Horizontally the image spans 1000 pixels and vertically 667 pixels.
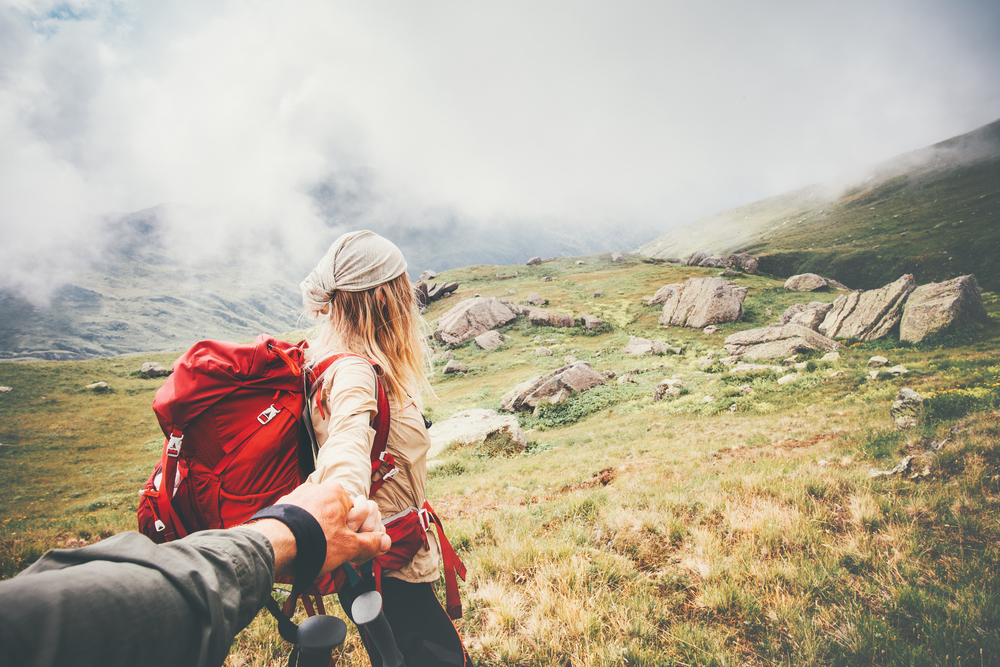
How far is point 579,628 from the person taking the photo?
3264 mm

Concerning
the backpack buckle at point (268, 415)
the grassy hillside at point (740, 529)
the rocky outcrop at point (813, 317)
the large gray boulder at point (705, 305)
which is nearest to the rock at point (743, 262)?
the large gray boulder at point (705, 305)

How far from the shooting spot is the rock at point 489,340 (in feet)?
106

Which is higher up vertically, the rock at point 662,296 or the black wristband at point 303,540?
the black wristband at point 303,540

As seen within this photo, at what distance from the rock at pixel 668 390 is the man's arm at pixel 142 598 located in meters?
14.8

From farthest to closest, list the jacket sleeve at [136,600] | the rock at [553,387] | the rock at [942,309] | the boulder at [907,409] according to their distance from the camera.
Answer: the rock at [553,387]
the rock at [942,309]
the boulder at [907,409]
the jacket sleeve at [136,600]

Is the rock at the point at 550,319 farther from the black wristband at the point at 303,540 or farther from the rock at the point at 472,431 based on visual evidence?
the black wristband at the point at 303,540

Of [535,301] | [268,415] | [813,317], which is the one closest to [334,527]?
[268,415]

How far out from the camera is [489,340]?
108ft

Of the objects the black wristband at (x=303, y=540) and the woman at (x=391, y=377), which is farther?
the woman at (x=391, y=377)

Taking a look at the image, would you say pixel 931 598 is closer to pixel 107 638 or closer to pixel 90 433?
pixel 107 638

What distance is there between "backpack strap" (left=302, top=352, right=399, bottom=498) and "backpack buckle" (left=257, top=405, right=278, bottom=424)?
16cm

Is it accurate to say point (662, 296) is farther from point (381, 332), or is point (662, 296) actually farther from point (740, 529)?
point (381, 332)

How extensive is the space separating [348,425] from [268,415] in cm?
55

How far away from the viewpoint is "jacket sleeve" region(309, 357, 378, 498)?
1.76m
